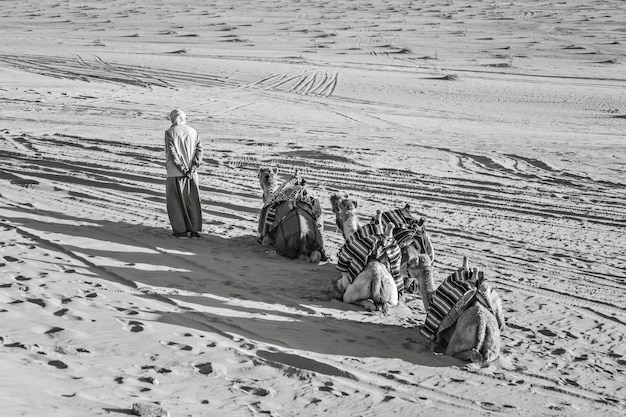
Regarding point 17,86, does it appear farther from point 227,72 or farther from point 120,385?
point 120,385

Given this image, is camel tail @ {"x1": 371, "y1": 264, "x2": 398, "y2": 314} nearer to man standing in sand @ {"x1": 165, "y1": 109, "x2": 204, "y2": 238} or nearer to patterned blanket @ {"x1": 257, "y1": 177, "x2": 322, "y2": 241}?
patterned blanket @ {"x1": 257, "y1": 177, "x2": 322, "y2": 241}

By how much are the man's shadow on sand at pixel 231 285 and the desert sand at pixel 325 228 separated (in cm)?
4

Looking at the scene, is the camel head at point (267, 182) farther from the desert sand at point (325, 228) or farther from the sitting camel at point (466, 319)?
the sitting camel at point (466, 319)

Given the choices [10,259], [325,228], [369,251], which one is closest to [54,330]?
[10,259]

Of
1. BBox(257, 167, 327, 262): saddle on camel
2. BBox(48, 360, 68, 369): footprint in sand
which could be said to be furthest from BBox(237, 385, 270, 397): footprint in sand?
BBox(257, 167, 327, 262): saddle on camel

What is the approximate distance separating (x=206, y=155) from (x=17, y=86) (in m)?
10.0

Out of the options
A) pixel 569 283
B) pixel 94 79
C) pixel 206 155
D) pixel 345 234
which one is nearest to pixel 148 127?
pixel 206 155

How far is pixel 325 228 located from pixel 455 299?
5.09 metres

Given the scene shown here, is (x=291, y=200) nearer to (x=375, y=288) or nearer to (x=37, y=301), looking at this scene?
(x=375, y=288)

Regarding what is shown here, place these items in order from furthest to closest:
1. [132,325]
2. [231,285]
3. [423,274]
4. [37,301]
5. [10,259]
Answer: [231,285] < [10,259] < [423,274] < [37,301] < [132,325]

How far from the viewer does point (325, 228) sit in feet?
40.6

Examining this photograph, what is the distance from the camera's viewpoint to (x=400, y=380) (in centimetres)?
681

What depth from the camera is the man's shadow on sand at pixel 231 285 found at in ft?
25.1

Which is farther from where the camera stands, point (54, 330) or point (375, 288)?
point (375, 288)
